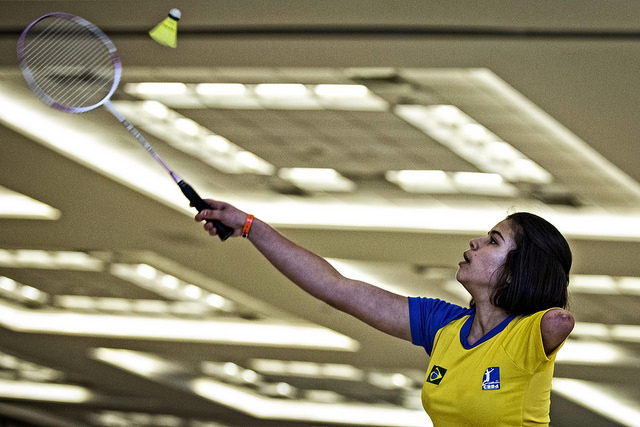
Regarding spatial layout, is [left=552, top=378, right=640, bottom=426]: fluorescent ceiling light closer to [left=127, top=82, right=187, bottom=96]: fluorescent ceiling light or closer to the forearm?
[left=127, top=82, right=187, bottom=96]: fluorescent ceiling light

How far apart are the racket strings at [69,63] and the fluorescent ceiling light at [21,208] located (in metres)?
4.58

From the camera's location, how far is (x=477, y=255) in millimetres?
2043

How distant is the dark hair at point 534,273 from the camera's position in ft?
6.31

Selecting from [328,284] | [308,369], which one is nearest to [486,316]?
[328,284]

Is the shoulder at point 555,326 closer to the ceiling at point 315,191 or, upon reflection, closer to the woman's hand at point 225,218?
the woman's hand at point 225,218

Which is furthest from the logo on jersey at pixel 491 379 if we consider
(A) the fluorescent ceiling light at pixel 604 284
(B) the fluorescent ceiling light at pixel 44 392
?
(B) the fluorescent ceiling light at pixel 44 392

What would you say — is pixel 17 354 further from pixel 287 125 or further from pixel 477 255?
pixel 477 255

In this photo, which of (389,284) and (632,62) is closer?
(632,62)

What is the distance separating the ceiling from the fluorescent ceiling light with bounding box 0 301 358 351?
0.03 m

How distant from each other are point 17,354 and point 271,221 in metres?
6.75

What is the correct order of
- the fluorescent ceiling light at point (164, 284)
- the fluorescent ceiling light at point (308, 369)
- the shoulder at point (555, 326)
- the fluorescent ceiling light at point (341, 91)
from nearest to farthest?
the shoulder at point (555, 326) → the fluorescent ceiling light at point (341, 91) → the fluorescent ceiling light at point (164, 284) → the fluorescent ceiling light at point (308, 369)

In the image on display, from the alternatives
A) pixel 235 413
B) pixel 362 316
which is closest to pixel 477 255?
pixel 362 316

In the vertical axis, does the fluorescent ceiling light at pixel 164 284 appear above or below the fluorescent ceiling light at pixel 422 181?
below

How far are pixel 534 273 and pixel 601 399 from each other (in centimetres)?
1012
